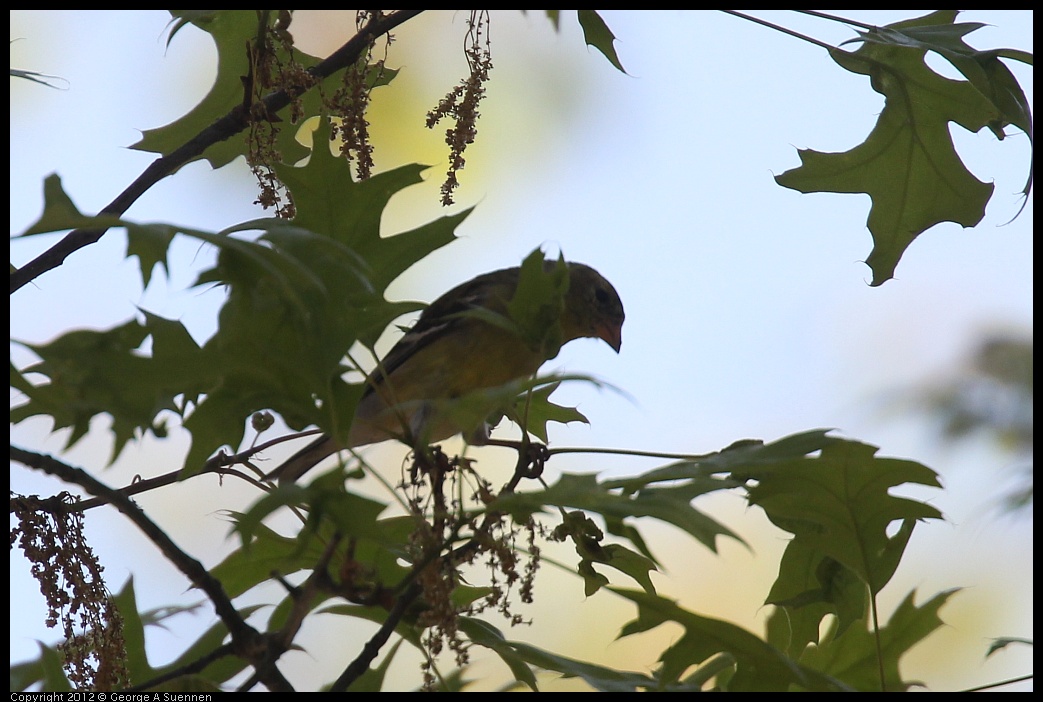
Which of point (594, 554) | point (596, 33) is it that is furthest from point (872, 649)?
point (596, 33)

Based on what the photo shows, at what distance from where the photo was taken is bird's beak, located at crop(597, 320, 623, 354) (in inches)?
183

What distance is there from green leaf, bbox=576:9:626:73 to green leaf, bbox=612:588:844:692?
1.67m

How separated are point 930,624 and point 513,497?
2060 mm

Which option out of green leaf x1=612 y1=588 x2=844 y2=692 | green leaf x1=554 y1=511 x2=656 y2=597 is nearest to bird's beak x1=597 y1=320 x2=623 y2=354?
green leaf x1=554 y1=511 x2=656 y2=597

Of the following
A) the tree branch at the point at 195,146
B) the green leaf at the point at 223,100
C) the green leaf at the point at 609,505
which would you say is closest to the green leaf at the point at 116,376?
the green leaf at the point at 609,505

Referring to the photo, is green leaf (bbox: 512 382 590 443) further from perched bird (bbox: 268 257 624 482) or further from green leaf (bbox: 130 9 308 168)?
green leaf (bbox: 130 9 308 168)

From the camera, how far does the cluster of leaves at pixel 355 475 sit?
1.84m

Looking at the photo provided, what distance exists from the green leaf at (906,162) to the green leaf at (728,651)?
172cm

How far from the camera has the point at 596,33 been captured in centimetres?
306

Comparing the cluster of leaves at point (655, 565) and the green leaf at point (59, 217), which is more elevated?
the green leaf at point (59, 217)

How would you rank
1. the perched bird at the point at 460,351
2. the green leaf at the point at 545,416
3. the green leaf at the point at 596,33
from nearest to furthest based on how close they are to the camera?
the green leaf at the point at 596,33 < the green leaf at the point at 545,416 < the perched bird at the point at 460,351

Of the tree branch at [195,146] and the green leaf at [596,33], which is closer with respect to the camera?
the tree branch at [195,146]

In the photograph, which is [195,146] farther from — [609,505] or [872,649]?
[872,649]

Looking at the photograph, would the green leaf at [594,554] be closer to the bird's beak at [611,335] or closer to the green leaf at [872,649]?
the green leaf at [872,649]
